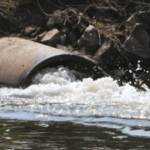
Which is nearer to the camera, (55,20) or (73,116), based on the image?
(73,116)

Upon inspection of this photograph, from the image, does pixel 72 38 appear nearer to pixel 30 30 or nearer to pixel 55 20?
pixel 55 20

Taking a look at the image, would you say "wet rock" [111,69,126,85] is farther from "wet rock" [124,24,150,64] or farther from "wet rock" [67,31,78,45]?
"wet rock" [67,31,78,45]

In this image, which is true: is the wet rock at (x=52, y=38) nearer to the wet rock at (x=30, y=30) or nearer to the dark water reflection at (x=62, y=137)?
the wet rock at (x=30, y=30)

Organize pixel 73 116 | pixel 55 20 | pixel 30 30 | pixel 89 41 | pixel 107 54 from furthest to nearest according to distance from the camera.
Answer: pixel 30 30, pixel 55 20, pixel 89 41, pixel 107 54, pixel 73 116

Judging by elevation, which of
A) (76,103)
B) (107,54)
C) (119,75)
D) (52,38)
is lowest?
(76,103)

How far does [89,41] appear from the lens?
8219 mm

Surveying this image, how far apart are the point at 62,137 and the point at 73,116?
3.23ft

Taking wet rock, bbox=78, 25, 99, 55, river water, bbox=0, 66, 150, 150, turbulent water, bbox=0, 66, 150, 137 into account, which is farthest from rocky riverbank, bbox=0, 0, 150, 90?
river water, bbox=0, 66, 150, 150

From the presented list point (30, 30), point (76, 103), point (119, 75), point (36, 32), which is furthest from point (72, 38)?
point (76, 103)

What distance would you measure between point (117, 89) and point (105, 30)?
6.93 ft

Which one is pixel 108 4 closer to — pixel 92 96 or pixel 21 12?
pixel 21 12

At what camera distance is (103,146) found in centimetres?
295

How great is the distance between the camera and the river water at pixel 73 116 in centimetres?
311

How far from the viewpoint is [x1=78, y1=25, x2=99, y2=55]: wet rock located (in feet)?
26.9
